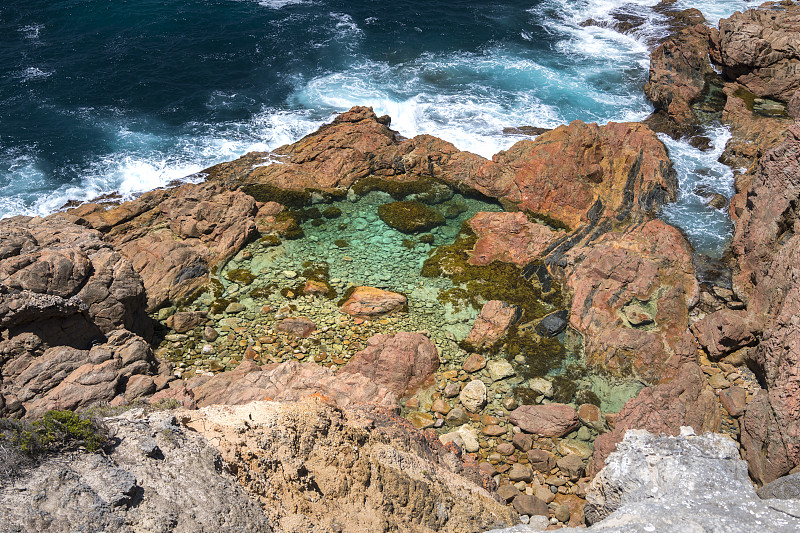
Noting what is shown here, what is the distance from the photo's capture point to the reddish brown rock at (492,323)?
76.7 feet

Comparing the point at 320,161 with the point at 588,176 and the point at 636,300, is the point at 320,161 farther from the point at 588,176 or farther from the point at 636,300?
the point at 636,300

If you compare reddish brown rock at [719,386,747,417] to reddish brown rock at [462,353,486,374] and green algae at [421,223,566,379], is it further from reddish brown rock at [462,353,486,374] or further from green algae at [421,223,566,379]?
reddish brown rock at [462,353,486,374]

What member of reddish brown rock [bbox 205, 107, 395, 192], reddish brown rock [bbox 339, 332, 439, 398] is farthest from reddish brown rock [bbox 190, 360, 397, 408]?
reddish brown rock [bbox 205, 107, 395, 192]

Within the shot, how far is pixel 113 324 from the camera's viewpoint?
68.4 ft

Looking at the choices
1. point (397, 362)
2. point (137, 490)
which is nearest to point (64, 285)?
point (397, 362)

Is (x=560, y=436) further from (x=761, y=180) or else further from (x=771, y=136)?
(x=771, y=136)

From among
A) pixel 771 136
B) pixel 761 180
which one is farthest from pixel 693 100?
pixel 761 180

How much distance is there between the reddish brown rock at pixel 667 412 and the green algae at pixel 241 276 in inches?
694

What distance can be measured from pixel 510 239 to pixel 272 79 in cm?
3224

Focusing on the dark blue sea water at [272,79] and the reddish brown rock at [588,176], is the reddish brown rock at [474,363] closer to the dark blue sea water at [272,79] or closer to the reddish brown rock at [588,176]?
the reddish brown rock at [588,176]

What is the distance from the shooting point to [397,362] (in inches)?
835

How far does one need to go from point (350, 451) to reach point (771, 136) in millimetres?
35877

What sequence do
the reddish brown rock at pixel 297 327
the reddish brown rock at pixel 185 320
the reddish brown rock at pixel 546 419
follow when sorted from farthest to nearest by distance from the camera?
the reddish brown rock at pixel 185 320 → the reddish brown rock at pixel 297 327 → the reddish brown rock at pixel 546 419

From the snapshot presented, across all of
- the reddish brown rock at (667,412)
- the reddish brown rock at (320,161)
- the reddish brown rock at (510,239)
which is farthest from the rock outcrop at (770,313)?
the reddish brown rock at (320,161)
